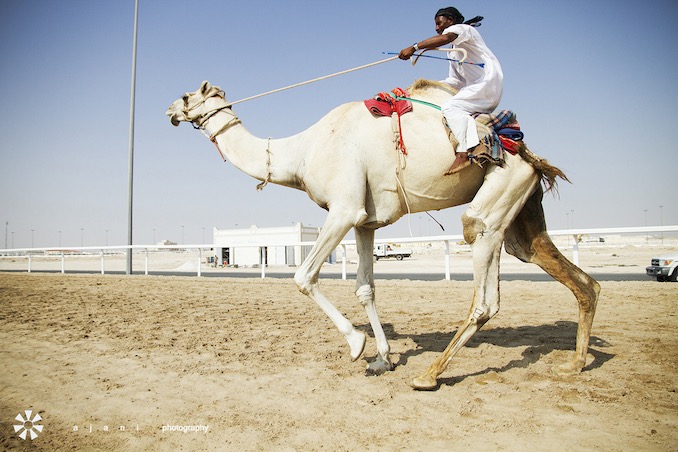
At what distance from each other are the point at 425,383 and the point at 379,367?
2.20 ft

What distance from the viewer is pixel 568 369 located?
12.8 feet

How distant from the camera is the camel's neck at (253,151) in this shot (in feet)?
15.6

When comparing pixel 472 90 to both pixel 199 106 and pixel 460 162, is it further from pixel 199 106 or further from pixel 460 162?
pixel 199 106

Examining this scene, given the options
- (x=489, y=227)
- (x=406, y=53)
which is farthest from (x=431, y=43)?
(x=489, y=227)

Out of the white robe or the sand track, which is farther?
the white robe

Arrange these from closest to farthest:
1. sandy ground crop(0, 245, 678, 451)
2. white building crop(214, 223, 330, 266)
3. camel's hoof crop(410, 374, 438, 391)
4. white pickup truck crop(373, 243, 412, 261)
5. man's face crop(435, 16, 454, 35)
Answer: sandy ground crop(0, 245, 678, 451)
camel's hoof crop(410, 374, 438, 391)
man's face crop(435, 16, 454, 35)
white building crop(214, 223, 330, 266)
white pickup truck crop(373, 243, 412, 261)

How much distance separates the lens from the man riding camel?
391 cm

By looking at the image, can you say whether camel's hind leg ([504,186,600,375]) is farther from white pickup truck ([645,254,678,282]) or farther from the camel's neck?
white pickup truck ([645,254,678,282])

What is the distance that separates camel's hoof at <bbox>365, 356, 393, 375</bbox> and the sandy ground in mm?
74

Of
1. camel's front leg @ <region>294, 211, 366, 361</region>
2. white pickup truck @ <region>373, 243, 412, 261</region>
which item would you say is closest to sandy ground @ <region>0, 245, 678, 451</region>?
camel's front leg @ <region>294, 211, 366, 361</region>

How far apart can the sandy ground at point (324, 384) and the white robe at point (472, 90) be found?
6.88ft

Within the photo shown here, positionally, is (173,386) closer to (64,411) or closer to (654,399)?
(64,411)

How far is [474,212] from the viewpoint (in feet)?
13.0

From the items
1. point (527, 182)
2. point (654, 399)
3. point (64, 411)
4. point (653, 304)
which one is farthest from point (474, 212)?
point (653, 304)
